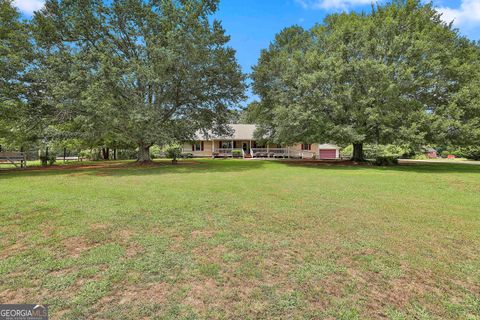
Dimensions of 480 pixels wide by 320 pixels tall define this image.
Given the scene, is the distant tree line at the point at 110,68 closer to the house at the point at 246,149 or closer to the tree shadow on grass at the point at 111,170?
the tree shadow on grass at the point at 111,170

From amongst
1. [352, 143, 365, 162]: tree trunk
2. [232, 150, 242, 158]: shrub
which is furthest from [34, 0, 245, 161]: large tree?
[232, 150, 242, 158]: shrub

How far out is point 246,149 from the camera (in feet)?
125

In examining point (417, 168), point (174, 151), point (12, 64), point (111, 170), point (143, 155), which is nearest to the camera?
point (12, 64)

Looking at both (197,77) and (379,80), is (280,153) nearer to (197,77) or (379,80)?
(379,80)

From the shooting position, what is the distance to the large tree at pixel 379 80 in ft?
53.4

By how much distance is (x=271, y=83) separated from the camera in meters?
25.0

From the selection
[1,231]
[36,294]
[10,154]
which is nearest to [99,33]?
[10,154]

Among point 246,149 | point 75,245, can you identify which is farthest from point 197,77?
point 246,149

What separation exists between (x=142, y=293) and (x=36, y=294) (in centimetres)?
113

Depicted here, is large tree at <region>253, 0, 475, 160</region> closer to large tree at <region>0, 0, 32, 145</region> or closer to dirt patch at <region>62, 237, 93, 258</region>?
dirt patch at <region>62, 237, 93, 258</region>

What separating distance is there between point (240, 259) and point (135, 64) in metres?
15.6

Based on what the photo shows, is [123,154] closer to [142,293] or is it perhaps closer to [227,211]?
[227,211]

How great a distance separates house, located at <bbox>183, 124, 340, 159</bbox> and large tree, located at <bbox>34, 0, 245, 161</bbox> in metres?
15.9

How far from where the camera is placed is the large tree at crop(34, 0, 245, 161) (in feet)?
49.7
